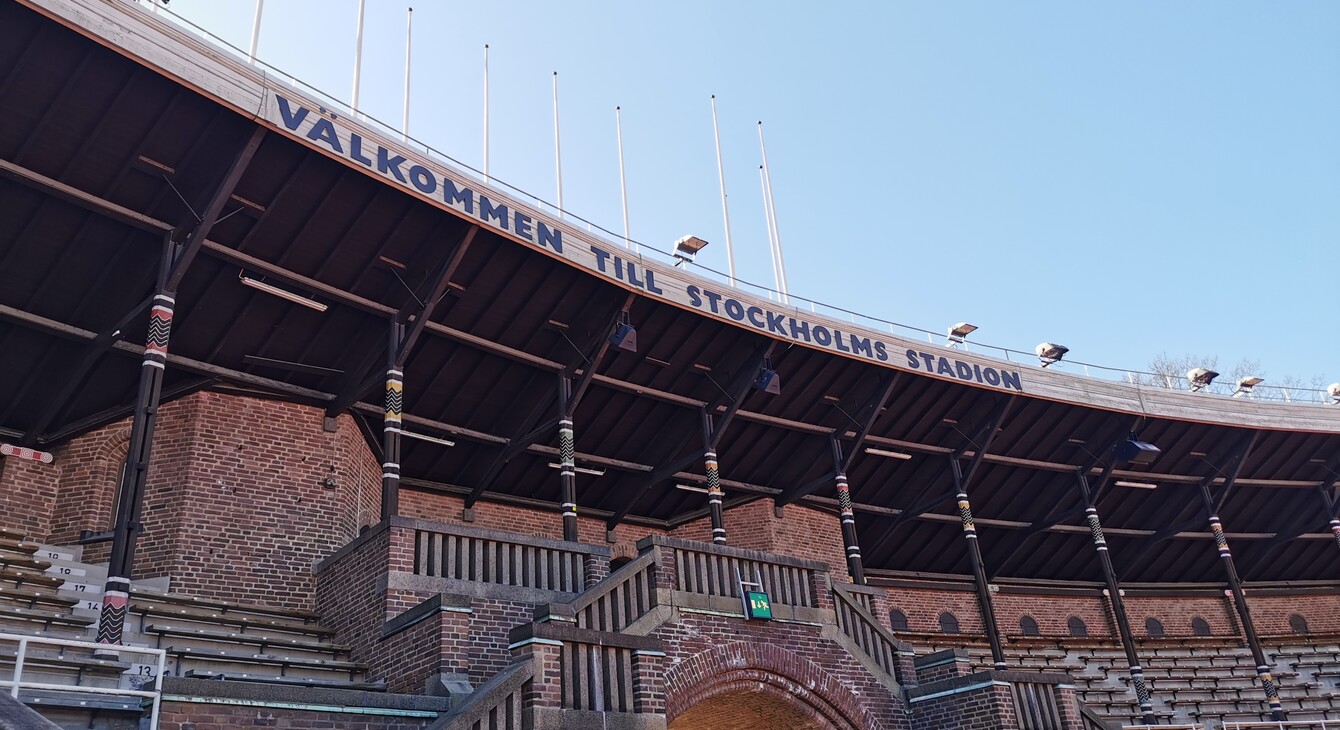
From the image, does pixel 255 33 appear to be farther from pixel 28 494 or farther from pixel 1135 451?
pixel 1135 451

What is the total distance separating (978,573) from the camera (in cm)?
2544

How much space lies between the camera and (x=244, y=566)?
1769 centimetres

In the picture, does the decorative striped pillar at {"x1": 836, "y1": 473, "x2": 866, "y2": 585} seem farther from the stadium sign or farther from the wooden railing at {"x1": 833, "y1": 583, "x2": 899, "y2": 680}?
the wooden railing at {"x1": 833, "y1": 583, "x2": 899, "y2": 680}

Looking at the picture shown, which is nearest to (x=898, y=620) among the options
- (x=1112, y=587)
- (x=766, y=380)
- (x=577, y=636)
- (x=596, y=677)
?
(x=1112, y=587)

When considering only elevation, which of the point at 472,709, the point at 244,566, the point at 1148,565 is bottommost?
the point at 472,709

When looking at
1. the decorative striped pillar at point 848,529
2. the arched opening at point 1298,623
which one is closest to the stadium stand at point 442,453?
the decorative striped pillar at point 848,529

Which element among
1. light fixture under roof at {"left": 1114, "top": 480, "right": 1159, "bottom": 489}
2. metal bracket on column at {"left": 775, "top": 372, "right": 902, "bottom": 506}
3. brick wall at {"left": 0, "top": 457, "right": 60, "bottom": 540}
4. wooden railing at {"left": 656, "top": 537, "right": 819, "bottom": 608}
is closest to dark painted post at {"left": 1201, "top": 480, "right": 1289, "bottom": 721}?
light fixture under roof at {"left": 1114, "top": 480, "right": 1159, "bottom": 489}

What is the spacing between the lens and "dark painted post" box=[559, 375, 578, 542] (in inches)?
746

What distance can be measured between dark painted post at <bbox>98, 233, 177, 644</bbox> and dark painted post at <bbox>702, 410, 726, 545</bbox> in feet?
35.4

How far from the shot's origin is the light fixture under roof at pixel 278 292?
1705 centimetres

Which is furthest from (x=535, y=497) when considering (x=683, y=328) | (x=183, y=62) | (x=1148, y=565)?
(x=1148, y=565)

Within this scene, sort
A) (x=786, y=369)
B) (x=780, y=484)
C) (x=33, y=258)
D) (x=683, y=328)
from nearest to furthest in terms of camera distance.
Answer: (x=33, y=258) → (x=683, y=328) → (x=786, y=369) → (x=780, y=484)

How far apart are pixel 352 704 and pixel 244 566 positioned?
327 inches

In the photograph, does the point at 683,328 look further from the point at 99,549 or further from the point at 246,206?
the point at 99,549
